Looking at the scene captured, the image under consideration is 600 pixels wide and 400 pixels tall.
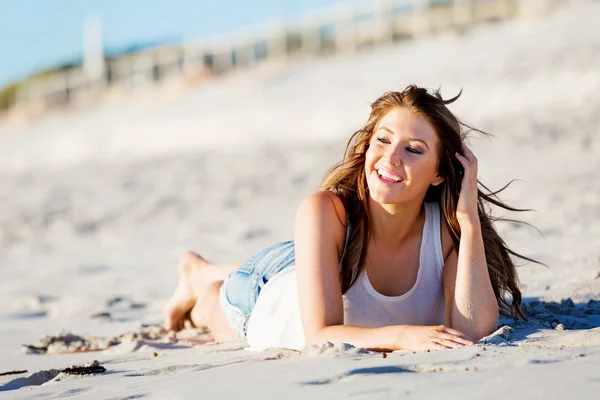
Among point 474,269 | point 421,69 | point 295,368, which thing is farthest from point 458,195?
point 421,69

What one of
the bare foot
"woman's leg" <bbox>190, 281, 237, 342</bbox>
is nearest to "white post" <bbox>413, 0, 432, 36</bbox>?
the bare foot

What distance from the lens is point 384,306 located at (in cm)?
352

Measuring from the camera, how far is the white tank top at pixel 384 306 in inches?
139

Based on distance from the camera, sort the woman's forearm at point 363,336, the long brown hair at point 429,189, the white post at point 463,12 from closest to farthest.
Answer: the woman's forearm at point 363,336, the long brown hair at point 429,189, the white post at point 463,12

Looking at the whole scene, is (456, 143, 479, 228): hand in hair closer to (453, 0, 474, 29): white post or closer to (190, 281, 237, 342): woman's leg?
(190, 281, 237, 342): woman's leg

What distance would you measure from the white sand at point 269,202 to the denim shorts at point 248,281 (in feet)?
0.60

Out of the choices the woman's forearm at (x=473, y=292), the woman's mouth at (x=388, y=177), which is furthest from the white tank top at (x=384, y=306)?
the woman's mouth at (x=388, y=177)

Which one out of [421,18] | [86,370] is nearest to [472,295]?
[86,370]

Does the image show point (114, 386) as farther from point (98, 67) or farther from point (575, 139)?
point (98, 67)

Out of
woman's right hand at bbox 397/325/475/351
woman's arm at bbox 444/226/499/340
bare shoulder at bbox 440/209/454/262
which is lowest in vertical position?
woman's right hand at bbox 397/325/475/351

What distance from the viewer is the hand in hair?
136 inches

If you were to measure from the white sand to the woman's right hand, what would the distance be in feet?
0.36

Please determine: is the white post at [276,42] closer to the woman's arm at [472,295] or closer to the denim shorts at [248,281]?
the denim shorts at [248,281]

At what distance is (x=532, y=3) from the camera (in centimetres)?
1889
